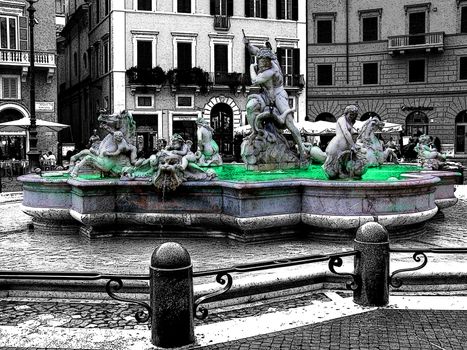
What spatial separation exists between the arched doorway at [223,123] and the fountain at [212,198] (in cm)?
2521

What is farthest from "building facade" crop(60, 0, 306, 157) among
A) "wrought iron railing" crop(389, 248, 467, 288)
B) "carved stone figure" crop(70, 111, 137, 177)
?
"wrought iron railing" crop(389, 248, 467, 288)

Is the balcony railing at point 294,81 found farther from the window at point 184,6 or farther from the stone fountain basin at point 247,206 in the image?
the stone fountain basin at point 247,206

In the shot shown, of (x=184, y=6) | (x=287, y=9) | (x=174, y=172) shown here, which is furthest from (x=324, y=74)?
(x=174, y=172)

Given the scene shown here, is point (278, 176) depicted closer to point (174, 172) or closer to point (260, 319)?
point (174, 172)

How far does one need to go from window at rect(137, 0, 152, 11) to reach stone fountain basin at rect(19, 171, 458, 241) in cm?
2599

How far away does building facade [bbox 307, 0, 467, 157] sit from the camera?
35375 millimetres

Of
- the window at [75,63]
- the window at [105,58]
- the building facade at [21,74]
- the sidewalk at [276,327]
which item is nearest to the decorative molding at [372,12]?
the window at [105,58]

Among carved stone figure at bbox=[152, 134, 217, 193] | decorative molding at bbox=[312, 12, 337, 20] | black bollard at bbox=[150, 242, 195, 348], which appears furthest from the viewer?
decorative molding at bbox=[312, 12, 337, 20]

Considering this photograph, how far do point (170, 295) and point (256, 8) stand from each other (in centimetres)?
3330

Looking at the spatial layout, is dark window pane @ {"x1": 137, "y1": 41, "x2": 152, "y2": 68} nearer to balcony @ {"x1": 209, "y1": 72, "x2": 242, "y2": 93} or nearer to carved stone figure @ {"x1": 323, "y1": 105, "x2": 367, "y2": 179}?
balcony @ {"x1": 209, "y1": 72, "x2": 242, "y2": 93}

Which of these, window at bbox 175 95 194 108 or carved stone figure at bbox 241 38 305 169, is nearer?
carved stone figure at bbox 241 38 305 169

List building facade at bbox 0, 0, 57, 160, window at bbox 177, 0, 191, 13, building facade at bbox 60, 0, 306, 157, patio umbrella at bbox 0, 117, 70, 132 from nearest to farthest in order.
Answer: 1. patio umbrella at bbox 0, 117, 70, 132
2. building facade at bbox 0, 0, 57, 160
3. building facade at bbox 60, 0, 306, 157
4. window at bbox 177, 0, 191, 13

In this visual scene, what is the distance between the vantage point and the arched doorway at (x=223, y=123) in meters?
35.4

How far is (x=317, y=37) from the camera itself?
38.1 metres
